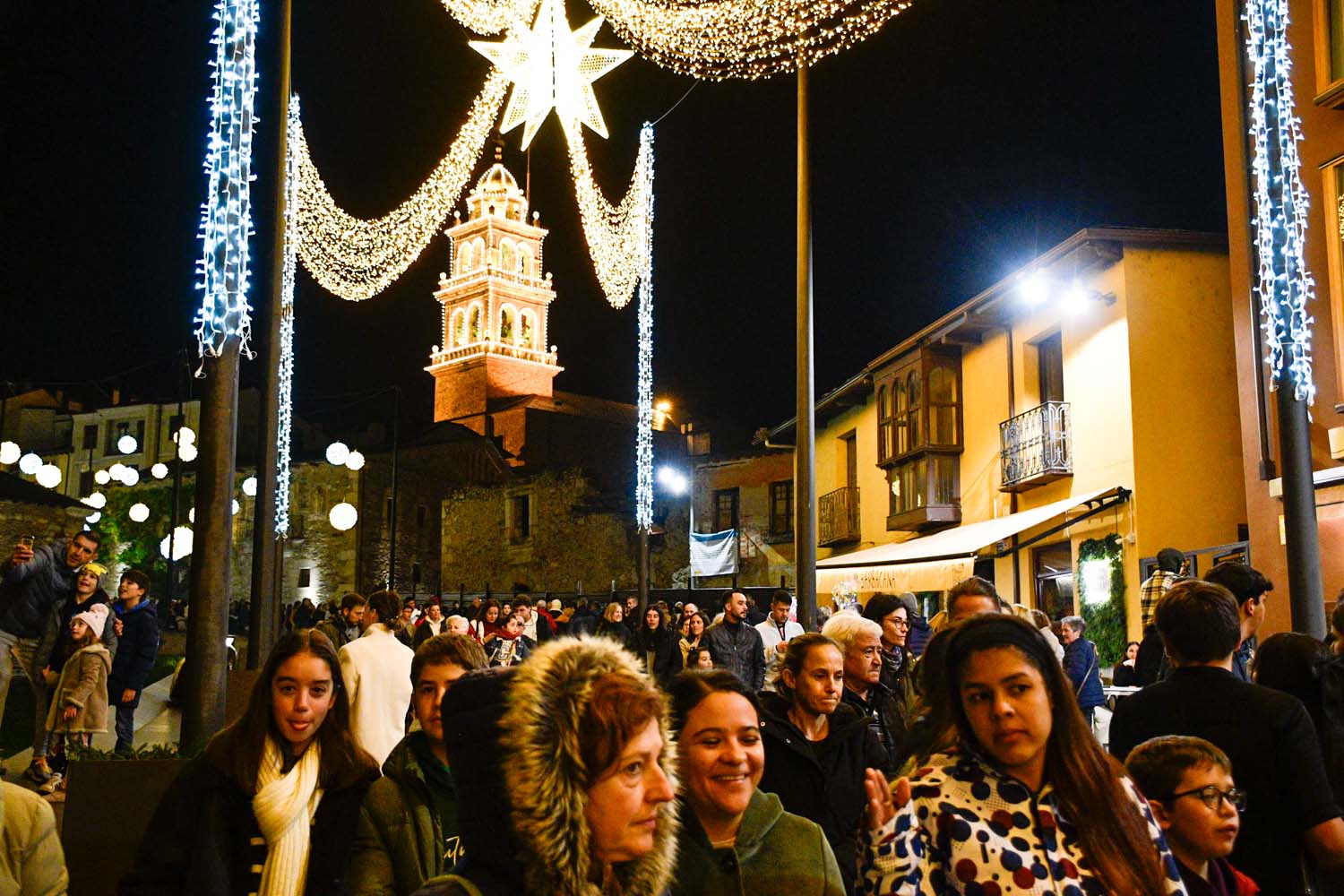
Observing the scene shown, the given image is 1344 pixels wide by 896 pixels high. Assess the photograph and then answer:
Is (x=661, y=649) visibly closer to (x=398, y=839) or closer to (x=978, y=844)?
(x=398, y=839)

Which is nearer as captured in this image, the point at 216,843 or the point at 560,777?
the point at 560,777

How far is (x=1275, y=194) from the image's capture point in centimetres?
812

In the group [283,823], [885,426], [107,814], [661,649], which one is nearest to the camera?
[283,823]

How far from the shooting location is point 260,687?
159 inches

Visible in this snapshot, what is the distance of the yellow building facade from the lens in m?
18.8

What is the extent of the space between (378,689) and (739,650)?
5761 mm

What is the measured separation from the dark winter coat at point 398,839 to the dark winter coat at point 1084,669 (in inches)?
299

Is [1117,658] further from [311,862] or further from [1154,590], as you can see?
[311,862]

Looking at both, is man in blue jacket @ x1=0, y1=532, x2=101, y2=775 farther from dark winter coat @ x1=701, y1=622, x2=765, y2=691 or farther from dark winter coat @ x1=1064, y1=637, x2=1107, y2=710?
dark winter coat @ x1=1064, y1=637, x2=1107, y2=710

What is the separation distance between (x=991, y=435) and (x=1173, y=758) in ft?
67.4

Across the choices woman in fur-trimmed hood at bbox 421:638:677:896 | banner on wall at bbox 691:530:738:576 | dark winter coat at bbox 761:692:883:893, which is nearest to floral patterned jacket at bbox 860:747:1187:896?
woman in fur-trimmed hood at bbox 421:638:677:896

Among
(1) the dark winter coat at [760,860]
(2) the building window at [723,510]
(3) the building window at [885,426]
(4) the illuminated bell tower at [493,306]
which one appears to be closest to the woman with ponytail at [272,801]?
(1) the dark winter coat at [760,860]

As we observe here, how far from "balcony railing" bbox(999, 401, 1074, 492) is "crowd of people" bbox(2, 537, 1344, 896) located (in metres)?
15.7

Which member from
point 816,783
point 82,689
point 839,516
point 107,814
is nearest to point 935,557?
point 839,516
